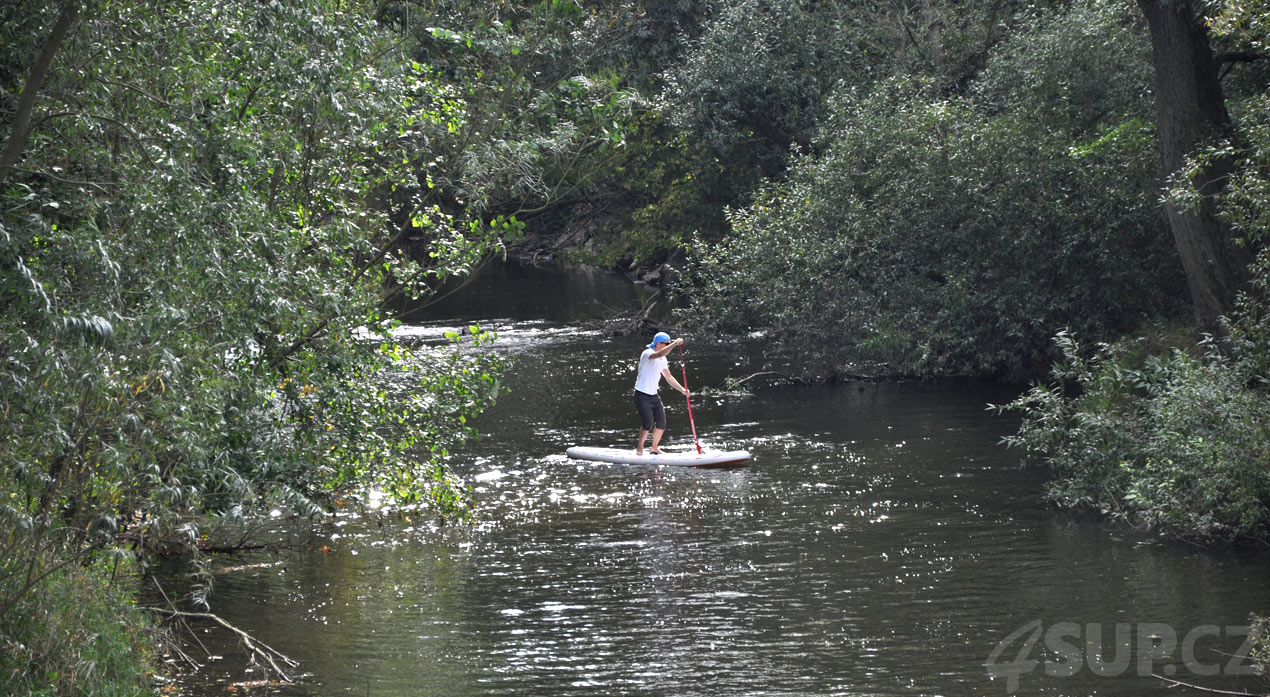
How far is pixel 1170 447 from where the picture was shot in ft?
40.2

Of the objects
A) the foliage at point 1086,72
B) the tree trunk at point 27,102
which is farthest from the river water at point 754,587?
the foliage at point 1086,72

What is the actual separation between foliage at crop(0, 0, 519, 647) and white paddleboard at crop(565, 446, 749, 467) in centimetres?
552

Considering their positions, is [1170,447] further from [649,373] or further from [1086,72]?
[1086,72]

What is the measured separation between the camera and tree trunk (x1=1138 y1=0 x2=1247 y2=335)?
16.0m

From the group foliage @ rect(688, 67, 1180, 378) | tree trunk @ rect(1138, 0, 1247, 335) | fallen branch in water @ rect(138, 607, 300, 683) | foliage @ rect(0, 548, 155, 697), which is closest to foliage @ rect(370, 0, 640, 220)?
fallen branch in water @ rect(138, 607, 300, 683)

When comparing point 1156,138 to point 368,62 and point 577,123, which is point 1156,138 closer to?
point 577,123

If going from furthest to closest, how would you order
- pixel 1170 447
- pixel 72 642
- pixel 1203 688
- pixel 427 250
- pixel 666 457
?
1. pixel 666 457
2. pixel 1170 447
3. pixel 427 250
4. pixel 1203 688
5. pixel 72 642

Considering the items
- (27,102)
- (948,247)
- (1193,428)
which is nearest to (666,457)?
(1193,428)

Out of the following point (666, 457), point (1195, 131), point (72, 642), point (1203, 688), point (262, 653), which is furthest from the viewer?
point (666, 457)

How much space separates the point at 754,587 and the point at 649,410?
623 centimetres

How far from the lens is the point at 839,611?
1042 cm

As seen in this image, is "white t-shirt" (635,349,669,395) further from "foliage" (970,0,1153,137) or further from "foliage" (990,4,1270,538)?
"foliage" (970,0,1153,137)

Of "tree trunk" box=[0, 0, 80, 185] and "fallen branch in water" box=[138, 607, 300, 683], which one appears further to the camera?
"fallen branch in water" box=[138, 607, 300, 683]

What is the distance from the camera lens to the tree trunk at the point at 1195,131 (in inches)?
631
